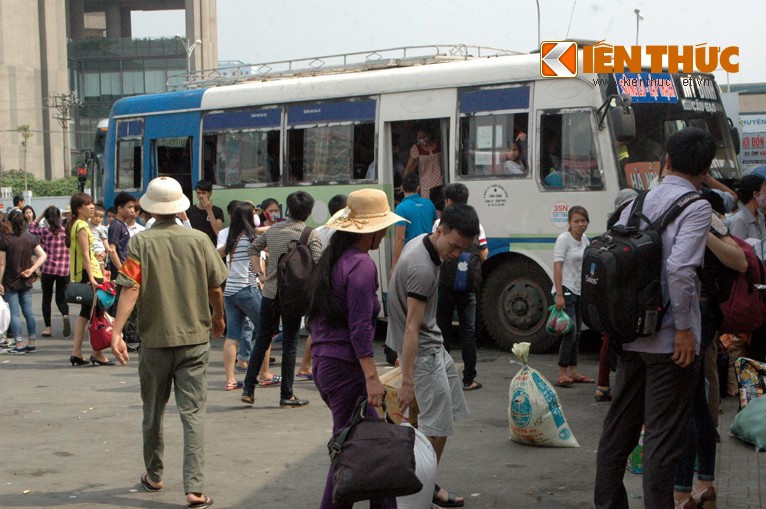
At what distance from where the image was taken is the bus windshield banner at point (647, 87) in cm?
1232

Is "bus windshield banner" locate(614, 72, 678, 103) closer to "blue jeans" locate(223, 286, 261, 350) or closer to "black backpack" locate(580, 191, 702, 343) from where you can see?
"blue jeans" locate(223, 286, 261, 350)

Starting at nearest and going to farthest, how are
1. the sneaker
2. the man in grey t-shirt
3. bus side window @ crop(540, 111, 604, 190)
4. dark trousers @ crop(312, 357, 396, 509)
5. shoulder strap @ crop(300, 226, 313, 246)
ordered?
dark trousers @ crop(312, 357, 396, 509), the man in grey t-shirt, shoulder strap @ crop(300, 226, 313, 246), the sneaker, bus side window @ crop(540, 111, 604, 190)

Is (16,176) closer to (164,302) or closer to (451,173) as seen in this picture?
(451,173)

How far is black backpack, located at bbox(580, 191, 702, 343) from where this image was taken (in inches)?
187

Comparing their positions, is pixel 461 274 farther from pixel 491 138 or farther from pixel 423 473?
pixel 423 473

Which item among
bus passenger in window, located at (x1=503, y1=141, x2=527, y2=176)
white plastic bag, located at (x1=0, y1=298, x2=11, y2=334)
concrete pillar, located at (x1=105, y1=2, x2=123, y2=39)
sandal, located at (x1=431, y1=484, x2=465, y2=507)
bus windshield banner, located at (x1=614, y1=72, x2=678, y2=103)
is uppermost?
concrete pillar, located at (x1=105, y1=2, x2=123, y2=39)

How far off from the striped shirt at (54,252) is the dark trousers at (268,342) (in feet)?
20.0

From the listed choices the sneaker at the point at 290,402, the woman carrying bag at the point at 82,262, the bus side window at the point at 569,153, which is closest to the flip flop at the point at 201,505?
the sneaker at the point at 290,402

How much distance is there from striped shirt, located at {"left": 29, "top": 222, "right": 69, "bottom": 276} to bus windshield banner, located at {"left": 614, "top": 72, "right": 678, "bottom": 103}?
7.59 metres

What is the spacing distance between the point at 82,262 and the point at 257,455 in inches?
224

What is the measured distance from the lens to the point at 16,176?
9238cm

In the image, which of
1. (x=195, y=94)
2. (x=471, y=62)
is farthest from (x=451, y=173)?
(x=195, y=94)

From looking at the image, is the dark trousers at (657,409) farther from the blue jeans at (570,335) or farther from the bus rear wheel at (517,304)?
the bus rear wheel at (517,304)

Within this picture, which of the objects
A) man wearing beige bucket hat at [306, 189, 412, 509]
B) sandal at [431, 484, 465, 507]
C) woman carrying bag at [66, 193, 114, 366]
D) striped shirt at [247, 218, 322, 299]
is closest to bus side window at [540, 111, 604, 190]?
striped shirt at [247, 218, 322, 299]
